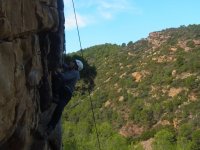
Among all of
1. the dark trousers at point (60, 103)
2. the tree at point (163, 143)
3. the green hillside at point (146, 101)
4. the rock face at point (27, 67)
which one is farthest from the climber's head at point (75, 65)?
the tree at point (163, 143)

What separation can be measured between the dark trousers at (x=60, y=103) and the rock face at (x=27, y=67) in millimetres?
157

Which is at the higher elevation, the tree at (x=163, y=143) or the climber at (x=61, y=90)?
→ the climber at (x=61, y=90)

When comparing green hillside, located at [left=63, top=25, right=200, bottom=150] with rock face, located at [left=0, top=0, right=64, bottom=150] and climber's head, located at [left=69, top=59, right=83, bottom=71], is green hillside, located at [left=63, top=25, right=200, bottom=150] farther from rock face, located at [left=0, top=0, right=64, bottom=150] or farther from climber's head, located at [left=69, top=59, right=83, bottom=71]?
rock face, located at [left=0, top=0, right=64, bottom=150]

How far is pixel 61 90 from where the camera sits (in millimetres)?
12938

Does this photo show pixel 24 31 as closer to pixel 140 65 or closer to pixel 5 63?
pixel 5 63

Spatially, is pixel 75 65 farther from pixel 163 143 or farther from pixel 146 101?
pixel 146 101

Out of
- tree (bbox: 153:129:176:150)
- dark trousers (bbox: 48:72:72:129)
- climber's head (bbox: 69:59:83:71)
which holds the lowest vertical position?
tree (bbox: 153:129:176:150)

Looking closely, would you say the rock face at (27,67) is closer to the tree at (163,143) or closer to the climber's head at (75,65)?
the climber's head at (75,65)

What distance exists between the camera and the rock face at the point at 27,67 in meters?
8.85

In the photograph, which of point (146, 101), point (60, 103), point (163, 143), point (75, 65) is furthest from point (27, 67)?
point (146, 101)

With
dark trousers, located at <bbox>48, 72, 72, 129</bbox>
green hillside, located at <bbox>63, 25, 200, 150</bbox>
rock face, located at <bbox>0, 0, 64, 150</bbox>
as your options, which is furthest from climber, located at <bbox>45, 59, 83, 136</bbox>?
green hillside, located at <bbox>63, 25, 200, 150</bbox>

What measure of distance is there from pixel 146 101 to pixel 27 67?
5941cm

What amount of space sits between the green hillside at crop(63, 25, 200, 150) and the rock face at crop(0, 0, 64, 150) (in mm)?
25807

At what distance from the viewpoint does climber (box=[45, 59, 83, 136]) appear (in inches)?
499
